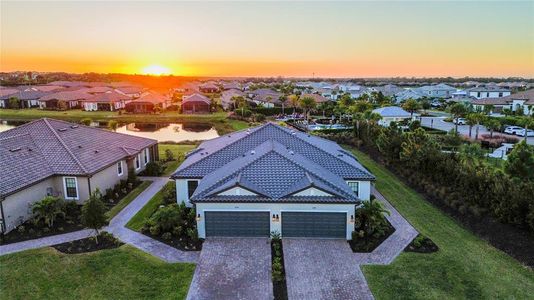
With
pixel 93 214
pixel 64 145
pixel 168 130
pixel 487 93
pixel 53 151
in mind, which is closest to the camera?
pixel 93 214

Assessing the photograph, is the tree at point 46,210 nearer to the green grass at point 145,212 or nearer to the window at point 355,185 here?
the green grass at point 145,212

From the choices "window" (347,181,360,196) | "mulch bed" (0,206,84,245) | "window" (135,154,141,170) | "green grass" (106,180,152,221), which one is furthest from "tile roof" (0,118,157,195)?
"window" (347,181,360,196)

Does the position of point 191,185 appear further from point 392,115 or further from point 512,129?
point 512,129

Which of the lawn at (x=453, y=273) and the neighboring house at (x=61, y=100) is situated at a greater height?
the neighboring house at (x=61, y=100)

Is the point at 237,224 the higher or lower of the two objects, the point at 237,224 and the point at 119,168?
the lower

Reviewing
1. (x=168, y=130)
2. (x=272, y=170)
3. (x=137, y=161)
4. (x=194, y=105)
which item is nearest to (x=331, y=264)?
(x=272, y=170)

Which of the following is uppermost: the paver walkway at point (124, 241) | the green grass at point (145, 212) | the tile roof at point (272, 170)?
the tile roof at point (272, 170)

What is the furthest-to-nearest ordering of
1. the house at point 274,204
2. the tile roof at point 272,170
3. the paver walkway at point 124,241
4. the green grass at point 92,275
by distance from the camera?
the tile roof at point 272,170, the house at point 274,204, the paver walkway at point 124,241, the green grass at point 92,275

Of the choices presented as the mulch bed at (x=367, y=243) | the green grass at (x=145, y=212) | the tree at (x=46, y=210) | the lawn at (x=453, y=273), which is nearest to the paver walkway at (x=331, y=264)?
the mulch bed at (x=367, y=243)
